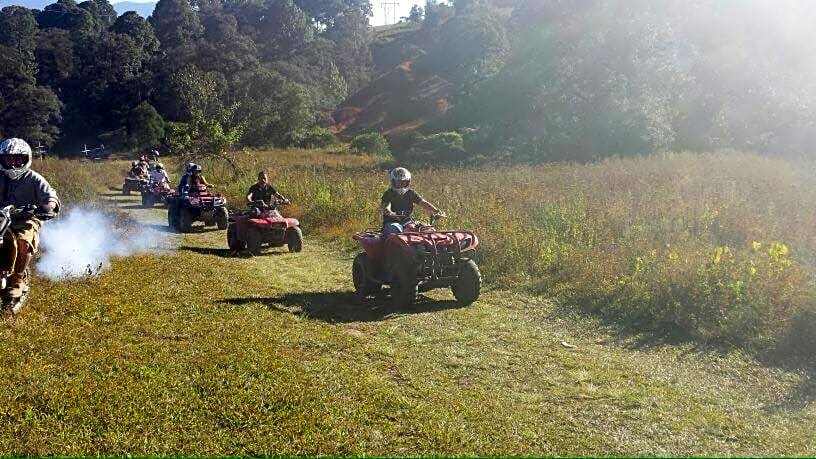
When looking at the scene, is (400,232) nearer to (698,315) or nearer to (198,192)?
(698,315)

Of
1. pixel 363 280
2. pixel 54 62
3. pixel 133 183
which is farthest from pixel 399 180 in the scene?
pixel 54 62

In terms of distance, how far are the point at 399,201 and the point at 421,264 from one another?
65.1 inches

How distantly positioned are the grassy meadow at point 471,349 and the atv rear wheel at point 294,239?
0.99ft

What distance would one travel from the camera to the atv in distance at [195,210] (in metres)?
17.6

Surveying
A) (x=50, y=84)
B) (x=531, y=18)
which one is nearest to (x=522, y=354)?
(x=531, y=18)

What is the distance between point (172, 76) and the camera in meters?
63.1

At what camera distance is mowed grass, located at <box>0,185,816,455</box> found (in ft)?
16.9

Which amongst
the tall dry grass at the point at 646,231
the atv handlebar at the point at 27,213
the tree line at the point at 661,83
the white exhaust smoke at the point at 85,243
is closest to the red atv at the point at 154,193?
the tall dry grass at the point at 646,231

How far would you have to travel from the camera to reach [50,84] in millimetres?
69000

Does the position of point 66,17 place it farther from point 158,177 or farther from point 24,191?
point 24,191

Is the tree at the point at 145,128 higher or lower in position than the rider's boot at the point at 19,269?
higher

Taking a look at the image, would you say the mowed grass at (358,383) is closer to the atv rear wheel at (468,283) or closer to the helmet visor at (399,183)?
the atv rear wheel at (468,283)

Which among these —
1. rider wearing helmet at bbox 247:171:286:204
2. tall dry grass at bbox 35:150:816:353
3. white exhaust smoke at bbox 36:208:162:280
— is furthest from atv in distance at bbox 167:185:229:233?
rider wearing helmet at bbox 247:171:286:204

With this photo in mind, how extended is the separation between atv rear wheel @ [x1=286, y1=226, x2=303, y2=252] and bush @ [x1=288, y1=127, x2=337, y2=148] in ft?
125
